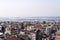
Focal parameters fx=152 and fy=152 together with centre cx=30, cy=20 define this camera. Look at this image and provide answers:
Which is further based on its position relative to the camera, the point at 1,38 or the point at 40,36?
the point at 40,36

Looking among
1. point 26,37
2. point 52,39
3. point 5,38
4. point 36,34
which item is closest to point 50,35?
point 52,39

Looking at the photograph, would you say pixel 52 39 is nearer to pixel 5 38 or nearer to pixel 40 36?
pixel 40 36

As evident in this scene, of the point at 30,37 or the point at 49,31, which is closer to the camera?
the point at 30,37

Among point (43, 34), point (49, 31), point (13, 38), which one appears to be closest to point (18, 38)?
point (13, 38)

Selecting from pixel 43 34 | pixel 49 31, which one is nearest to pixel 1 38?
pixel 43 34

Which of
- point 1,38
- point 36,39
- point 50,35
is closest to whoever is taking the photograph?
point 1,38

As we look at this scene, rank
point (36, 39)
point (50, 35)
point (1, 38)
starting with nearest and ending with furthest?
point (1, 38) < point (36, 39) < point (50, 35)

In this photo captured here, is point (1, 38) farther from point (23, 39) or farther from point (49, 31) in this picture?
point (49, 31)
